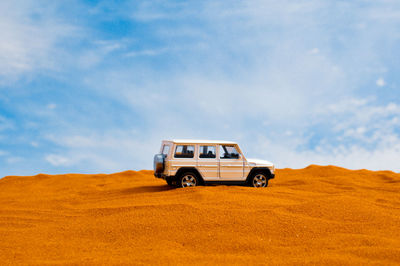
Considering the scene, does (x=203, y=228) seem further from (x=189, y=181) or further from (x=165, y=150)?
(x=165, y=150)

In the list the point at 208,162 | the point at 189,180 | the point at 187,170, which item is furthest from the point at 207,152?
the point at 189,180

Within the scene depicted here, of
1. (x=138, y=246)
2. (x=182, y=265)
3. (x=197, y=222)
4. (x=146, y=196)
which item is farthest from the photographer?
(x=146, y=196)

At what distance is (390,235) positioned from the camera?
360 inches

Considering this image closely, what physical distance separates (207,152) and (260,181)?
102 inches

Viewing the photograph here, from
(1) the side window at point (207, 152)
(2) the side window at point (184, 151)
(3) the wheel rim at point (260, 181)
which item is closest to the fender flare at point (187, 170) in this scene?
(2) the side window at point (184, 151)

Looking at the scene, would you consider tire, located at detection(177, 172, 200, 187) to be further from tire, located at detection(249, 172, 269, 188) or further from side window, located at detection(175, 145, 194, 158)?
tire, located at detection(249, 172, 269, 188)

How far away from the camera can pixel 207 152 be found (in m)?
14.7

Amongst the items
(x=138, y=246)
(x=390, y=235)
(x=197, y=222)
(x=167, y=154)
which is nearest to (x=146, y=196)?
(x=167, y=154)

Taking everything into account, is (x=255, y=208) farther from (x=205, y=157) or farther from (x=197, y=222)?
(x=205, y=157)

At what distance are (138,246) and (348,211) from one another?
620 centimetres

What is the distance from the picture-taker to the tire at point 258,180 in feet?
50.1

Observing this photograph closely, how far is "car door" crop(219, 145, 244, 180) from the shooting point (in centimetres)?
1483

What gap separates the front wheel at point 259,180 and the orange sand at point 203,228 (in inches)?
53.9

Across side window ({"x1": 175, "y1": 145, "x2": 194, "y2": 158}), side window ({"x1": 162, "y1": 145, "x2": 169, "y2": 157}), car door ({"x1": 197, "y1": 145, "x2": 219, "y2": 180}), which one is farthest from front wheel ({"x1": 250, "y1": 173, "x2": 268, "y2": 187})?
side window ({"x1": 162, "y1": 145, "x2": 169, "y2": 157})
